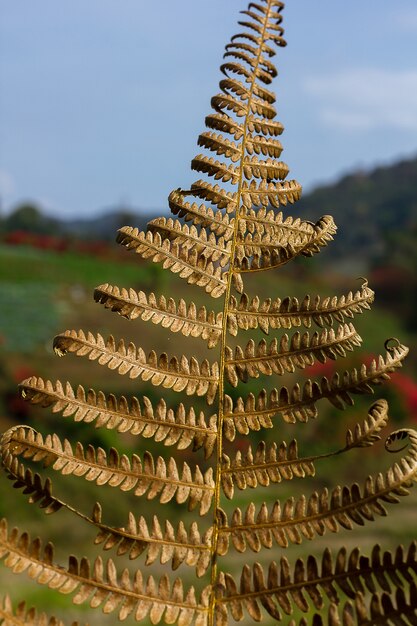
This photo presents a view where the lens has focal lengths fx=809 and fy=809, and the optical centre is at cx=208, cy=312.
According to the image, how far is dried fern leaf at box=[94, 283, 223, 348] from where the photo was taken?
1212 millimetres

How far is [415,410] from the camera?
77.2 ft

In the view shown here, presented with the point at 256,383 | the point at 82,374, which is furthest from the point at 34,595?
the point at 82,374

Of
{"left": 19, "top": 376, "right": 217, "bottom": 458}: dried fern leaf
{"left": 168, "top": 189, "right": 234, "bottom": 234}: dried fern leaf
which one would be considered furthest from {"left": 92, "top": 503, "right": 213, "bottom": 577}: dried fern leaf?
{"left": 168, "top": 189, "right": 234, "bottom": 234}: dried fern leaf

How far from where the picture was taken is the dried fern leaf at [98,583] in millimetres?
992

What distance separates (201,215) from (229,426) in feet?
1.16

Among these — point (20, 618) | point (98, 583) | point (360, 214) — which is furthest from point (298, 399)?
point (360, 214)

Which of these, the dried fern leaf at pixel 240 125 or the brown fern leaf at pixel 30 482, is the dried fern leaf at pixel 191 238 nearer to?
the dried fern leaf at pixel 240 125

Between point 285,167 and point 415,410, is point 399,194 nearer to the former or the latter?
point 415,410

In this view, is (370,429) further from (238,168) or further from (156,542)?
(238,168)

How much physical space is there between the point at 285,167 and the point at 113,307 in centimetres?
43

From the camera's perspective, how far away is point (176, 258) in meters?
1.27

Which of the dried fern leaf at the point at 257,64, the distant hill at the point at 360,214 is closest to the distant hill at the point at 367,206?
the distant hill at the point at 360,214

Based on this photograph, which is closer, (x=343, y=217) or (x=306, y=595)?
(x=306, y=595)

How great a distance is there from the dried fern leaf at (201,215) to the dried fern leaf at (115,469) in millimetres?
397
